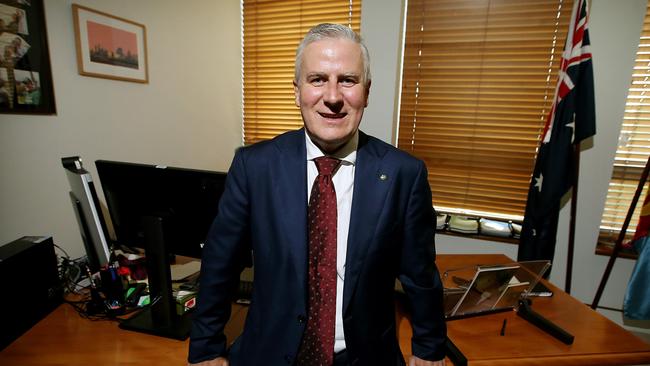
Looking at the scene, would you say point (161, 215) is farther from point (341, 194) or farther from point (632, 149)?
point (632, 149)

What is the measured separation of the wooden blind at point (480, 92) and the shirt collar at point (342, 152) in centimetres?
171

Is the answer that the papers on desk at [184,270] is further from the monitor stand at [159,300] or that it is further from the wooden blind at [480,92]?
the wooden blind at [480,92]

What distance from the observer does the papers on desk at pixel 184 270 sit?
1.55 metres

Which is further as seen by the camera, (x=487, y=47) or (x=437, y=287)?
(x=487, y=47)

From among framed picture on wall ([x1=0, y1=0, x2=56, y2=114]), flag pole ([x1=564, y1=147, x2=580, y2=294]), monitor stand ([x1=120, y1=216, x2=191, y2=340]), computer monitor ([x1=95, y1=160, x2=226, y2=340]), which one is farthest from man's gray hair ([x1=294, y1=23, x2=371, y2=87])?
flag pole ([x1=564, y1=147, x2=580, y2=294])

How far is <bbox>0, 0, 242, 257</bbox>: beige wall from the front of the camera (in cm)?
147

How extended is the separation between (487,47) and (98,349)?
2.77 meters

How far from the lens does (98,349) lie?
1.07 metres

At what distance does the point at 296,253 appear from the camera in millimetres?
908

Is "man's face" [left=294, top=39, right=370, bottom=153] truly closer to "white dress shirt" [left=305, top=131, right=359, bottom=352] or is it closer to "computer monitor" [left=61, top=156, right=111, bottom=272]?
"white dress shirt" [left=305, top=131, right=359, bottom=352]

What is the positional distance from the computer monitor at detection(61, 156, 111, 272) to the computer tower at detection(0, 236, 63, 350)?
0.14 m

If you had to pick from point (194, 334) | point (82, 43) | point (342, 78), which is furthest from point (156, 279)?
point (82, 43)

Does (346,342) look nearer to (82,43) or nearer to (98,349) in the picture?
(98,349)

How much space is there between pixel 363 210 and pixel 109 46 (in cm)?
176
